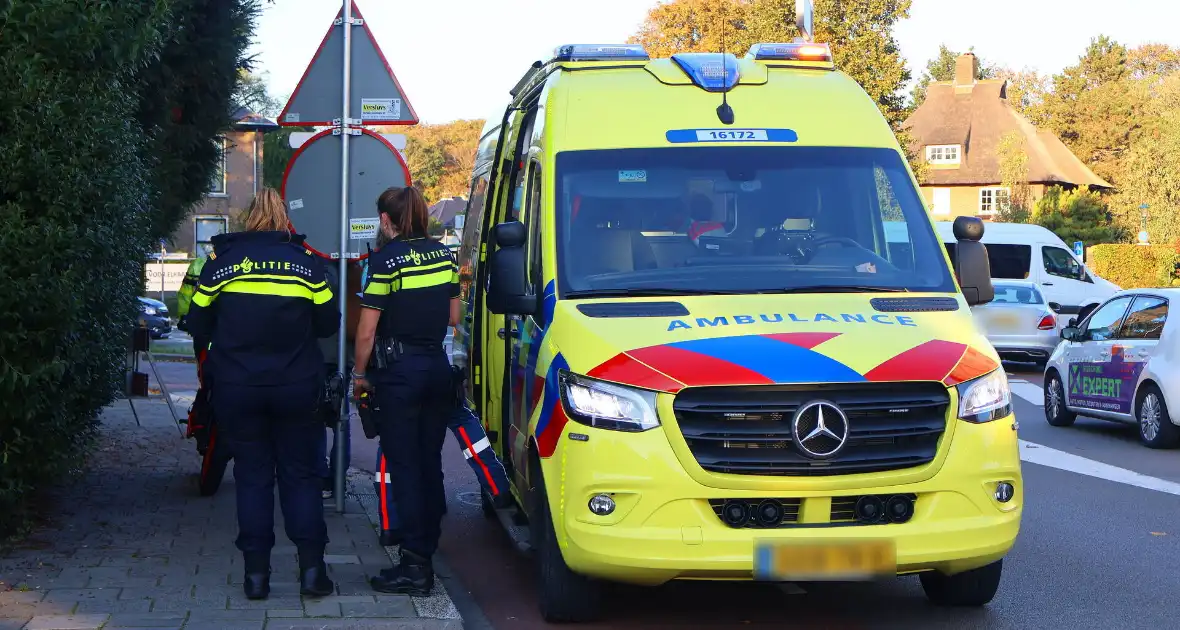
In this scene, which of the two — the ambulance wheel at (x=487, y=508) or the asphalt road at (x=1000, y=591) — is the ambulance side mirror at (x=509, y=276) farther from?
the ambulance wheel at (x=487, y=508)

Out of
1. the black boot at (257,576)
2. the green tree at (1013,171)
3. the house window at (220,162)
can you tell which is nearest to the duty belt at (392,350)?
the black boot at (257,576)

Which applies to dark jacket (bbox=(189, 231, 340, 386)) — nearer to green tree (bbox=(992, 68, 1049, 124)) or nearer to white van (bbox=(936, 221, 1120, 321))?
white van (bbox=(936, 221, 1120, 321))

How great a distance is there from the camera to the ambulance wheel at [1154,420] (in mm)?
13133

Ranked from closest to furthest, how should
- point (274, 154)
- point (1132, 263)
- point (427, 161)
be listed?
point (1132, 263), point (274, 154), point (427, 161)

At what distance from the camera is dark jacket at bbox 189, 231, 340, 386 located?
629cm

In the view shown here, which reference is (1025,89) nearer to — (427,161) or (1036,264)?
(427,161)

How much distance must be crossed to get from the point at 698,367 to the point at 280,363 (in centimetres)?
199

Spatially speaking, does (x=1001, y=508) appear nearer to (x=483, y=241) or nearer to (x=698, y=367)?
(x=698, y=367)

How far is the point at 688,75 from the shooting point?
725cm

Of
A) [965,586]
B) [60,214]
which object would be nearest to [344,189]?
[60,214]

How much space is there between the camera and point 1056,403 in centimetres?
1586

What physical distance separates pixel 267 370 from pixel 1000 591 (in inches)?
148

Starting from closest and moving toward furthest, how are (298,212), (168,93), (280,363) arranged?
(280,363)
(298,212)
(168,93)

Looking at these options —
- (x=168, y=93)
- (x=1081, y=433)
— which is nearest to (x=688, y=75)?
(x=168, y=93)
